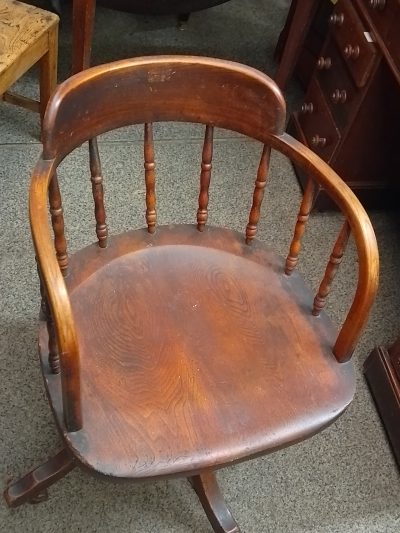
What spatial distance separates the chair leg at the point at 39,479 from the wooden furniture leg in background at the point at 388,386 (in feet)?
2.39

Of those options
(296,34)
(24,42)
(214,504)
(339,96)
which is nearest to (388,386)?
(214,504)

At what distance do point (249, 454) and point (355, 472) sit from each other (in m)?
0.58

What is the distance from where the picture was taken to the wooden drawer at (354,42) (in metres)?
1.50

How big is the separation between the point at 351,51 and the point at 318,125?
0.27 m

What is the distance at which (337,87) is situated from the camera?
5.49 ft

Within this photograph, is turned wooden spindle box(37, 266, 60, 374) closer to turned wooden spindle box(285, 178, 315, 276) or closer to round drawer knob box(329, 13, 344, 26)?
turned wooden spindle box(285, 178, 315, 276)

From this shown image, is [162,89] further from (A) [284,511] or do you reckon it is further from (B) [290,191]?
(B) [290,191]

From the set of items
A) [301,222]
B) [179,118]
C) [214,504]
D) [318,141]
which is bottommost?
[214,504]

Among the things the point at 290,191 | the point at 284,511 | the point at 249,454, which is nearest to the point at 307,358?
the point at 249,454

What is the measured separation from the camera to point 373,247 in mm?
907

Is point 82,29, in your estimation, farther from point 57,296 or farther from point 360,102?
point 57,296

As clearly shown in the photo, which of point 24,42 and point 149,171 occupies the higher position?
point 149,171

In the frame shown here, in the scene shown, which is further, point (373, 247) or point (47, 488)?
point (47, 488)

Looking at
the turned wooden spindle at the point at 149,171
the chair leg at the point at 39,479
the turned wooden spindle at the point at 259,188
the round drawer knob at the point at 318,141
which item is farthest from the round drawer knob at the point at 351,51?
the chair leg at the point at 39,479
